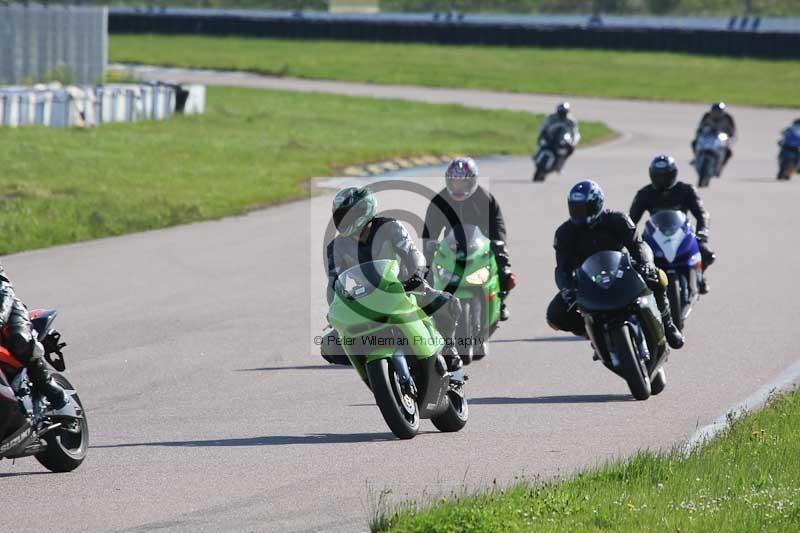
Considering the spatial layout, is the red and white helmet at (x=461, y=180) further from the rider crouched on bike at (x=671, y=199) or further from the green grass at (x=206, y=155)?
the green grass at (x=206, y=155)

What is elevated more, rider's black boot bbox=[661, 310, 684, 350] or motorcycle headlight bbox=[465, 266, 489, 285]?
motorcycle headlight bbox=[465, 266, 489, 285]

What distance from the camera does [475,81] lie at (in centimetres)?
6103

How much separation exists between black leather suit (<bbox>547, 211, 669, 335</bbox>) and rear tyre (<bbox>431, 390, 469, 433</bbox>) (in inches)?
65.6

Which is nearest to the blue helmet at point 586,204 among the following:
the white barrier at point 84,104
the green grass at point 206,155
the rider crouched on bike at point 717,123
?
the green grass at point 206,155

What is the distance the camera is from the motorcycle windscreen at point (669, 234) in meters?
13.3

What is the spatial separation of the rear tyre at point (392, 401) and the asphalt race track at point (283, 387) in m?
0.11

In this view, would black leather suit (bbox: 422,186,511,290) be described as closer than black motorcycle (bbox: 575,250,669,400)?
No

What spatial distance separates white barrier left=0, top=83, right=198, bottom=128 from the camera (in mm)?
31047

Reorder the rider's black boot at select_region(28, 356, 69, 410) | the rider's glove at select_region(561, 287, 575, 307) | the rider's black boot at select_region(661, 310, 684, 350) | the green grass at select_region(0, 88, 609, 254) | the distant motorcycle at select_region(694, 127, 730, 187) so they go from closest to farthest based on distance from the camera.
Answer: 1. the rider's black boot at select_region(28, 356, 69, 410)
2. the rider's glove at select_region(561, 287, 575, 307)
3. the rider's black boot at select_region(661, 310, 684, 350)
4. the green grass at select_region(0, 88, 609, 254)
5. the distant motorcycle at select_region(694, 127, 730, 187)

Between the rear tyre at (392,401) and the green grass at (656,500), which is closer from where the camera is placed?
the green grass at (656,500)

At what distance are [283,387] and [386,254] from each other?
238 centimetres

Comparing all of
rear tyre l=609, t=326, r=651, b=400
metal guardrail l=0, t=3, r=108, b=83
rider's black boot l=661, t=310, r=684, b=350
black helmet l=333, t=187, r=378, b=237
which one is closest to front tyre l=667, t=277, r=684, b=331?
rider's black boot l=661, t=310, r=684, b=350

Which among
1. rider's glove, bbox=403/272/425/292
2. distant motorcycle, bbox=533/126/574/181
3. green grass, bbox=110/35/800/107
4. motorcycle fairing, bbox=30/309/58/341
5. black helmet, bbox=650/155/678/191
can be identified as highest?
rider's glove, bbox=403/272/425/292

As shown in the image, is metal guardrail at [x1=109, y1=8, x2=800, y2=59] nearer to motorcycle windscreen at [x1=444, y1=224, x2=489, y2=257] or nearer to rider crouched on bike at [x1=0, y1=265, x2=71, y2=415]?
motorcycle windscreen at [x1=444, y1=224, x2=489, y2=257]
